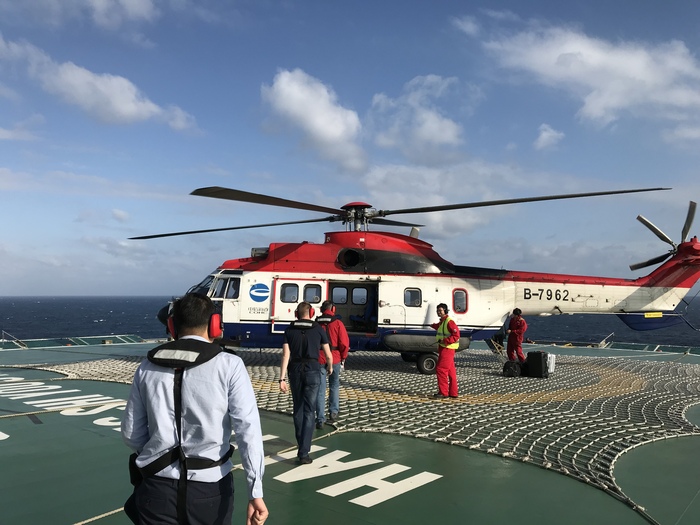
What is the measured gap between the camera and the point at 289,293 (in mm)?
12727

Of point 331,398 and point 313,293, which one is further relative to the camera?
point 313,293

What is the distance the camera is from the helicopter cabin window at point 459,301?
1295 cm

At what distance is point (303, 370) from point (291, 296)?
7218 millimetres

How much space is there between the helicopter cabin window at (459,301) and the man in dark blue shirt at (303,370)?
25.0 feet

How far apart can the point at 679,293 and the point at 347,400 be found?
34.3ft

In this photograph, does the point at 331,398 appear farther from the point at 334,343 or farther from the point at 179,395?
the point at 179,395

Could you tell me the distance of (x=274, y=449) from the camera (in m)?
5.86

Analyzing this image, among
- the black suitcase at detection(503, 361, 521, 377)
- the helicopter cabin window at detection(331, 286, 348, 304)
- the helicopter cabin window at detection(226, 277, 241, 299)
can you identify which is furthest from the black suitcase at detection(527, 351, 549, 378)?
the helicopter cabin window at detection(226, 277, 241, 299)

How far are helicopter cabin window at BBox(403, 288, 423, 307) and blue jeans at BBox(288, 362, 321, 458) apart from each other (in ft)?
24.3

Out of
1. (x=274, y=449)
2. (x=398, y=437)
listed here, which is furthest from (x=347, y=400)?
(x=274, y=449)

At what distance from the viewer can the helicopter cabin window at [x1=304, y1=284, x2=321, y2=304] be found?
1268 cm

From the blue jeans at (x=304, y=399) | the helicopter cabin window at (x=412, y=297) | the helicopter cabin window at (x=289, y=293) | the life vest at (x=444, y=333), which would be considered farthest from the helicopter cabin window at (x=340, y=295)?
the blue jeans at (x=304, y=399)

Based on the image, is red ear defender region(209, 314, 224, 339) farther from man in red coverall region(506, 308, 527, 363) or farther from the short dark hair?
man in red coverall region(506, 308, 527, 363)

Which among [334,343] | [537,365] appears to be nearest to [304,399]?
[334,343]
